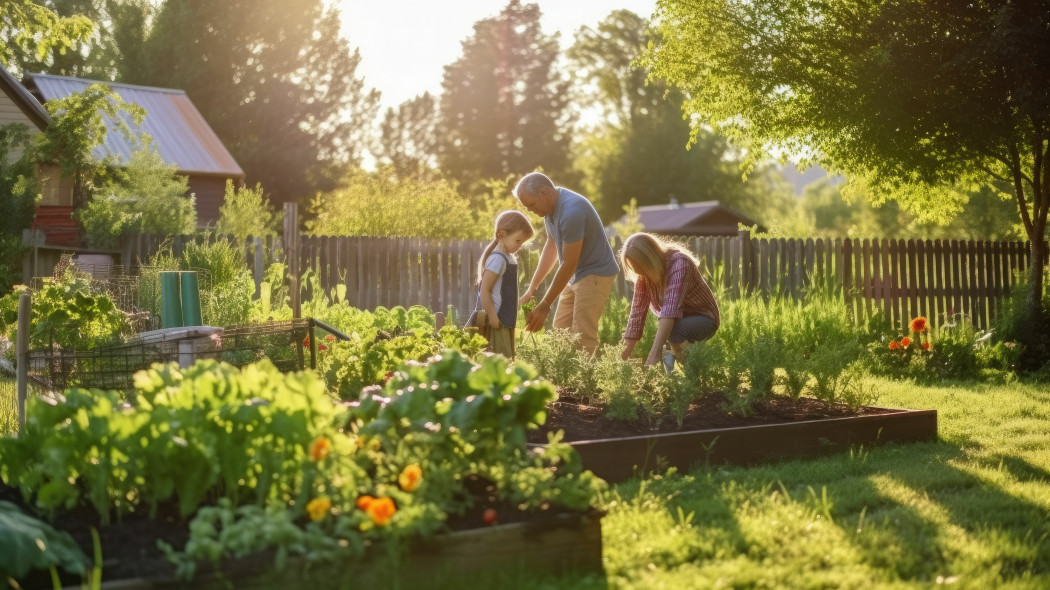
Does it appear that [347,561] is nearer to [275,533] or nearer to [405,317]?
[275,533]

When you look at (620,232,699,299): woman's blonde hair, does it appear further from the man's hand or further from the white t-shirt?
the white t-shirt

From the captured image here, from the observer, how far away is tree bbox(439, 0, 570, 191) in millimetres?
46844

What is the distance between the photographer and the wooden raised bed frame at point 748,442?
15.5 ft

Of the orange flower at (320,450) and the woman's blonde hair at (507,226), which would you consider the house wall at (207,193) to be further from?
the orange flower at (320,450)

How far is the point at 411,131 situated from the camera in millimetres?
48156

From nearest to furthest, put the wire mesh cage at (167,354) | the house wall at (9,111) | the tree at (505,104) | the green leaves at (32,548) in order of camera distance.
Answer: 1. the green leaves at (32,548)
2. the wire mesh cage at (167,354)
3. the house wall at (9,111)
4. the tree at (505,104)

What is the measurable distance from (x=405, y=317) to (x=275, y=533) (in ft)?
18.9

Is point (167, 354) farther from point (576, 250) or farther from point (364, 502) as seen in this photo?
point (576, 250)

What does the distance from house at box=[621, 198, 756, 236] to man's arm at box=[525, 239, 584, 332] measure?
Answer: 114 ft

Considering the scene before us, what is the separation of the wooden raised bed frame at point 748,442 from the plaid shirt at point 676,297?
141cm

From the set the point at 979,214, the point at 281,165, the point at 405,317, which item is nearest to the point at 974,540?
the point at 405,317

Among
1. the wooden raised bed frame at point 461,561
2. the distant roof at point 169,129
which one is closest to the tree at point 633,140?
the distant roof at point 169,129

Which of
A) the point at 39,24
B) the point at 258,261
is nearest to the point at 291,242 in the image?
the point at 258,261

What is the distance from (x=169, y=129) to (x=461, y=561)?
1039 inches
